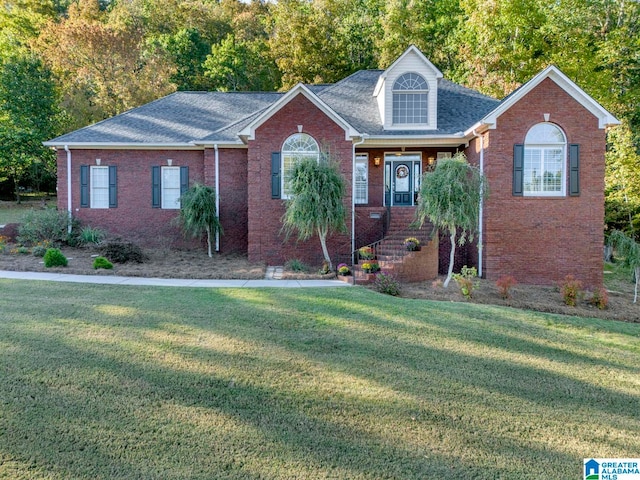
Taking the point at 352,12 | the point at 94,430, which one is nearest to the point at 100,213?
the point at 94,430

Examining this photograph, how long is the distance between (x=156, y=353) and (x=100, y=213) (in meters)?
12.2

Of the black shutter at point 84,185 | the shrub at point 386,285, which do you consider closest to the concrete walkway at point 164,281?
the shrub at point 386,285

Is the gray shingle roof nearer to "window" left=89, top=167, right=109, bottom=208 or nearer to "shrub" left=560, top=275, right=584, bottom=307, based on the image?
"window" left=89, top=167, right=109, bottom=208

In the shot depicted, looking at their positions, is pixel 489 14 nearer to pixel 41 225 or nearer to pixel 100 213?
pixel 100 213

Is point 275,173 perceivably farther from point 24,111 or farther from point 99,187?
point 24,111

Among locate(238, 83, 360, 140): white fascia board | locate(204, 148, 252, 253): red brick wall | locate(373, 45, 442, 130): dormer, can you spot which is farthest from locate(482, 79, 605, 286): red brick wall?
locate(204, 148, 252, 253): red brick wall

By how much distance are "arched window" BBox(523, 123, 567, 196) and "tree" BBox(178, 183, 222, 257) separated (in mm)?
9593

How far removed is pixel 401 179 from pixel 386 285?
6580mm

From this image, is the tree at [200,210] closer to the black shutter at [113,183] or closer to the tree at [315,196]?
the black shutter at [113,183]

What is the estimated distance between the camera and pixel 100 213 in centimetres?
1602

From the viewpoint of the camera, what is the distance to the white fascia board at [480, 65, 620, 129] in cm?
1212

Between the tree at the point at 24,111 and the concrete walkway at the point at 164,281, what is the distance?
17591mm

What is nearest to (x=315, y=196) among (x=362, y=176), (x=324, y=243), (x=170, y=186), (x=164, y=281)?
(x=324, y=243)

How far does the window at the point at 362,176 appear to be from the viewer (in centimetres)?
Result: 1577
